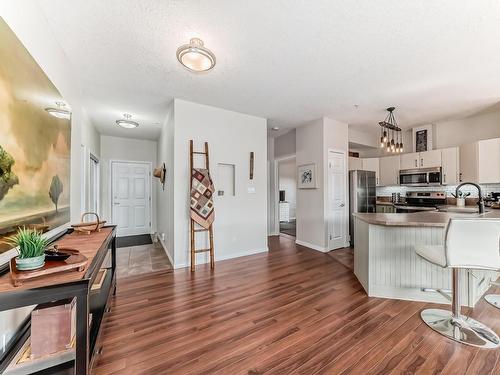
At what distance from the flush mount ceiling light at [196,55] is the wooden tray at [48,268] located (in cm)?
192

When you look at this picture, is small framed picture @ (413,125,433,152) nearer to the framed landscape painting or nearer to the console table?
the console table

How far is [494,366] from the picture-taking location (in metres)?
1.52

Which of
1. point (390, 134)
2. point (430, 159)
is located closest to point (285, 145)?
point (390, 134)

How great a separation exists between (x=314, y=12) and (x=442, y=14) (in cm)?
106

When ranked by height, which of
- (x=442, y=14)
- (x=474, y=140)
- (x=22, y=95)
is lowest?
(x=22, y=95)

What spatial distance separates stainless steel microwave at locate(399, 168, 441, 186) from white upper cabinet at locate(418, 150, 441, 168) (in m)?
0.09

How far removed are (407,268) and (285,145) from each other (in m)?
4.06

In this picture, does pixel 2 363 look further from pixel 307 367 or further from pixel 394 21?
pixel 394 21

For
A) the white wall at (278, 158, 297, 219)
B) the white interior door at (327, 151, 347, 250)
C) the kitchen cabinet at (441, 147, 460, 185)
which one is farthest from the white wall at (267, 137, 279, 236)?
the kitchen cabinet at (441, 147, 460, 185)

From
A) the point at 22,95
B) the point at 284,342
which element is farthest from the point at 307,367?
the point at 22,95

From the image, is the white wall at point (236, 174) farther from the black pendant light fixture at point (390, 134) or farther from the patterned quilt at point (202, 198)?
the black pendant light fixture at point (390, 134)

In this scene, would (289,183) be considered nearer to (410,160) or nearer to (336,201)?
(336,201)

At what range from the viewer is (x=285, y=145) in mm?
5863

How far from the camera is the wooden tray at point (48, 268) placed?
0.94m
